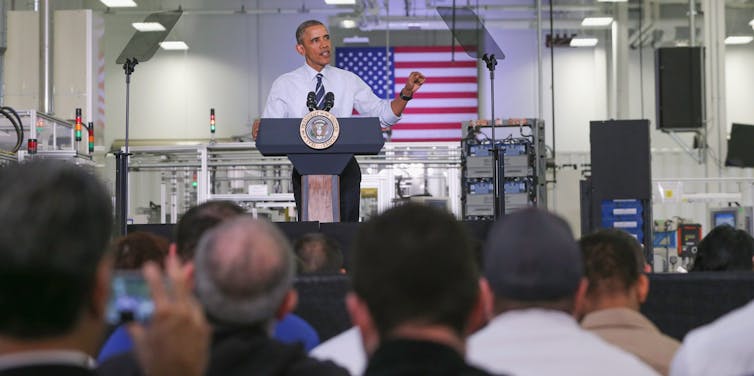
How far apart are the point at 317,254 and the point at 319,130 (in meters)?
1.71

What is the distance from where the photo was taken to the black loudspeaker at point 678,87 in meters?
12.3

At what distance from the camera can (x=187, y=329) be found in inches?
36.7

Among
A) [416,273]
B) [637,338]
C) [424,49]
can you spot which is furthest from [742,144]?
[416,273]

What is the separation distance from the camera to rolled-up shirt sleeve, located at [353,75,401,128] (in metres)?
5.46

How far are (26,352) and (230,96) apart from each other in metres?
16.5

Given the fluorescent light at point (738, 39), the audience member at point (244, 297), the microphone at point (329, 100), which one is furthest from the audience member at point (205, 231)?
the fluorescent light at point (738, 39)

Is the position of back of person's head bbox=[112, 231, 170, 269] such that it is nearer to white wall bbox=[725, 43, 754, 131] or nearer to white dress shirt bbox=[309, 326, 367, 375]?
white dress shirt bbox=[309, 326, 367, 375]

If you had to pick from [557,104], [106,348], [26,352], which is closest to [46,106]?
[557,104]

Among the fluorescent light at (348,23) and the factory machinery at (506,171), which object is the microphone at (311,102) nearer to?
the factory machinery at (506,171)

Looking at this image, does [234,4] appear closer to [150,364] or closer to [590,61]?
[590,61]

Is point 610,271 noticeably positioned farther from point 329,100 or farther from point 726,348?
point 329,100

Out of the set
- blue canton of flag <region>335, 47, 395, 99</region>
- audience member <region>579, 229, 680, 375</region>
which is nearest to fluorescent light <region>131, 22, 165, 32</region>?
blue canton of flag <region>335, 47, 395, 99</region>

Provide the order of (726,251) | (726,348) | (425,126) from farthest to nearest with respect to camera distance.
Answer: (425,126), (726,251), (726,348)

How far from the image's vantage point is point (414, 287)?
125 centimetres
